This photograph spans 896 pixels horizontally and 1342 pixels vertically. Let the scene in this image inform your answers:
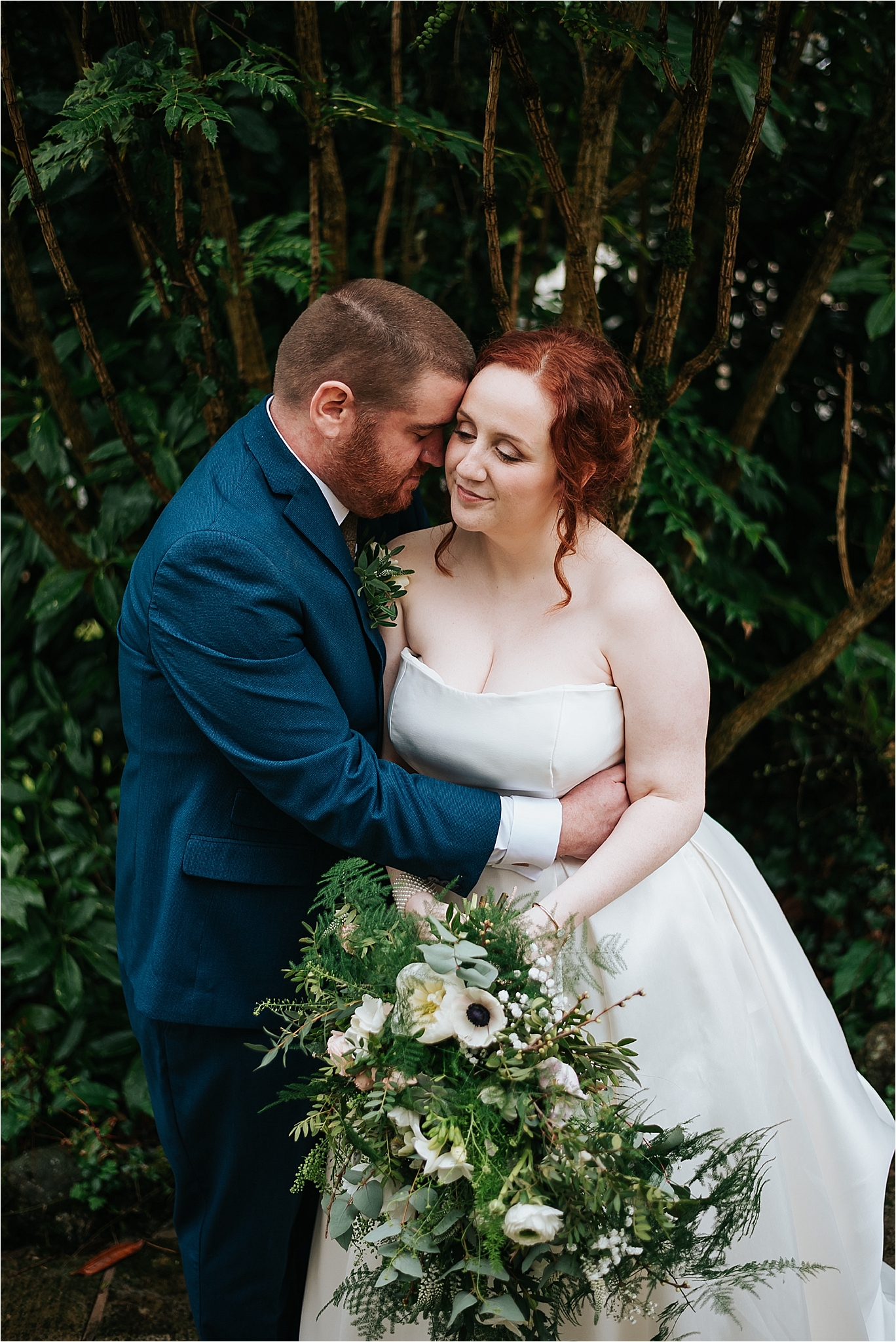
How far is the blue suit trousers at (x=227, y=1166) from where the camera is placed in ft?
6.84

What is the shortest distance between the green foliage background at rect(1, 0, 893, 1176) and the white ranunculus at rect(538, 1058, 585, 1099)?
5.01ft

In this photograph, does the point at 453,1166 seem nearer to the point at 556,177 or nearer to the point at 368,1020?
the point at 368,1020

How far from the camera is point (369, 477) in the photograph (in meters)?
1.94

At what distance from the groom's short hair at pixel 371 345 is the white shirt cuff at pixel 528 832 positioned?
769 millimetres

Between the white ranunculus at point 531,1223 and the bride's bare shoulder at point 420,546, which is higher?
the bride's bare shoulder at point 420,546

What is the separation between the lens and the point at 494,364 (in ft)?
6.21

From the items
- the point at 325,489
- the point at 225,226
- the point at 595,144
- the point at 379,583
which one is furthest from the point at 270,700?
the point at 595,144

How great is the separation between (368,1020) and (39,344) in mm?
2192

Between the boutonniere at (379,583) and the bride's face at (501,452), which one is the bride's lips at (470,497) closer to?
the bride's face at (501,452)

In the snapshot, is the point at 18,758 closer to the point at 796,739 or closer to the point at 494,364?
the point at 494,364

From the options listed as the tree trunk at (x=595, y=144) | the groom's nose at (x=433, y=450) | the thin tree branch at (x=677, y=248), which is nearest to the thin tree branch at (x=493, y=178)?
the tree trunk at (x=595, y=144)

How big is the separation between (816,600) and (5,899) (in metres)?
2.70

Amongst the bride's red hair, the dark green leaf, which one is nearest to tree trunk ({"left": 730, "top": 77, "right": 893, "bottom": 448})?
the bride's red hair

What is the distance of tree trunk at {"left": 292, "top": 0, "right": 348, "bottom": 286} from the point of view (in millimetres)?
2314
